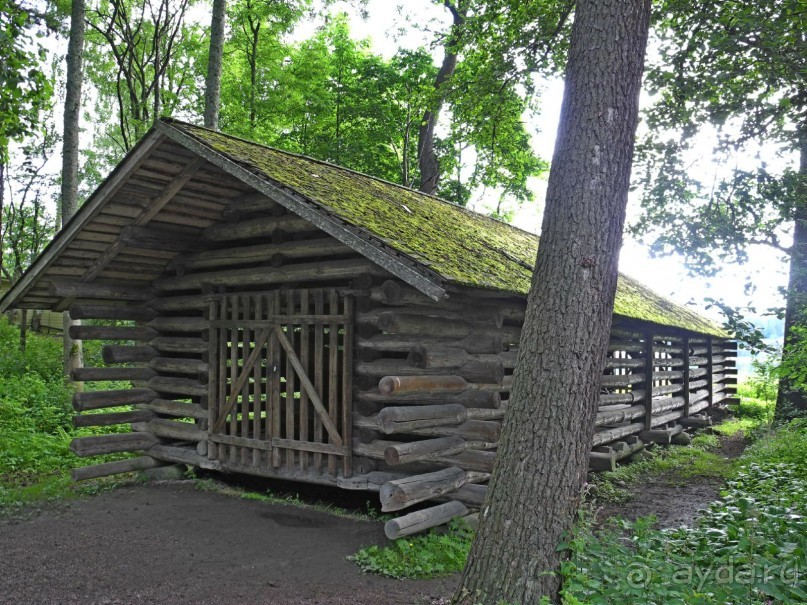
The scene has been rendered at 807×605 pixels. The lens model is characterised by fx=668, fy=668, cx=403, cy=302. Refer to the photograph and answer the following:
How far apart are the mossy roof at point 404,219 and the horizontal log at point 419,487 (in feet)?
7.00

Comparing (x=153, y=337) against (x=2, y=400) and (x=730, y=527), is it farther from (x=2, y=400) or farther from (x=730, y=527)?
(x=730, y=527)

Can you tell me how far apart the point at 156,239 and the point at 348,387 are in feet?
12.1

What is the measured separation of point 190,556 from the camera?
6.63 metres

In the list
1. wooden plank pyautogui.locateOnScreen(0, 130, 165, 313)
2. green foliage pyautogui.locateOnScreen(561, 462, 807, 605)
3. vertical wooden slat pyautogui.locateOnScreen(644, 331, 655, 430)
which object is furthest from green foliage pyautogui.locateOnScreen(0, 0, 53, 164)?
vertical wooden slat pyautogui.locateOnScreen(644, 331, 655, 430)

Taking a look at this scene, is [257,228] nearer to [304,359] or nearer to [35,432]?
[304,359]

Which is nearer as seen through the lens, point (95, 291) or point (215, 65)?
point (95, 291)

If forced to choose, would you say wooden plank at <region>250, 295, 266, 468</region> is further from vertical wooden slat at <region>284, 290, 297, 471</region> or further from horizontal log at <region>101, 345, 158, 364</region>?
horizontal log at <region>101, 345, 158, 364</region>

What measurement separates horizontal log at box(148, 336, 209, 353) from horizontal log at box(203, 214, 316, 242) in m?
1.57

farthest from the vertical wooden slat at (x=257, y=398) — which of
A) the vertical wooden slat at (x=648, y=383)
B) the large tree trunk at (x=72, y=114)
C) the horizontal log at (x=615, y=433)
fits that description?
the vertical wooden slat at (x=648, y=383)

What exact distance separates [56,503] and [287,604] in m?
4.95

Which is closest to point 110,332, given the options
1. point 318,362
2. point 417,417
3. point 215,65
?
point 318,362

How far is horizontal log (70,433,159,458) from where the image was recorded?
9.62 m

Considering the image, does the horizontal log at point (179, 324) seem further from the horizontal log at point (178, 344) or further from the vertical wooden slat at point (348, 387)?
the vertical wooden slat at point (348, 387)

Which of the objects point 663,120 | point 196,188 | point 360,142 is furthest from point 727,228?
point 360,142
